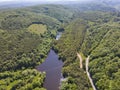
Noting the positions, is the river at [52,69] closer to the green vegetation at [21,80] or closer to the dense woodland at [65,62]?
the dense woodland at [65,62]

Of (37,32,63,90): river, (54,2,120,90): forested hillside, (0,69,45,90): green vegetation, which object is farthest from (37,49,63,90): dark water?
(54,2,120,90): forested hillside

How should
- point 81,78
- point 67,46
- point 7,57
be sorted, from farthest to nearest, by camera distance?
point 67,46
point 7,57
point 81,78

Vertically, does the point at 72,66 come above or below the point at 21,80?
above

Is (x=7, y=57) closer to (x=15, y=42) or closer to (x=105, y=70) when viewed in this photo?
(x=15, y=42)

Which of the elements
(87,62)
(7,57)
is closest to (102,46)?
(87,62)

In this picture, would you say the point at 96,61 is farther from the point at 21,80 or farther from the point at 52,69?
the point at 21,80

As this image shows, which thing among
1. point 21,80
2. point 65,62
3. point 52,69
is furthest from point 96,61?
point 21,80

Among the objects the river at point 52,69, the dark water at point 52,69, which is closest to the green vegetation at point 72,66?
the river at point 52,69

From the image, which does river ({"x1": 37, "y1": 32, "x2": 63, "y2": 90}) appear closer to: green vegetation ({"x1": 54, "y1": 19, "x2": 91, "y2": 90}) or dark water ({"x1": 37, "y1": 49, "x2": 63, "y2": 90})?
dark water ({"x1": 37, "y1": 49, "x2": 63, "y2": 90})
